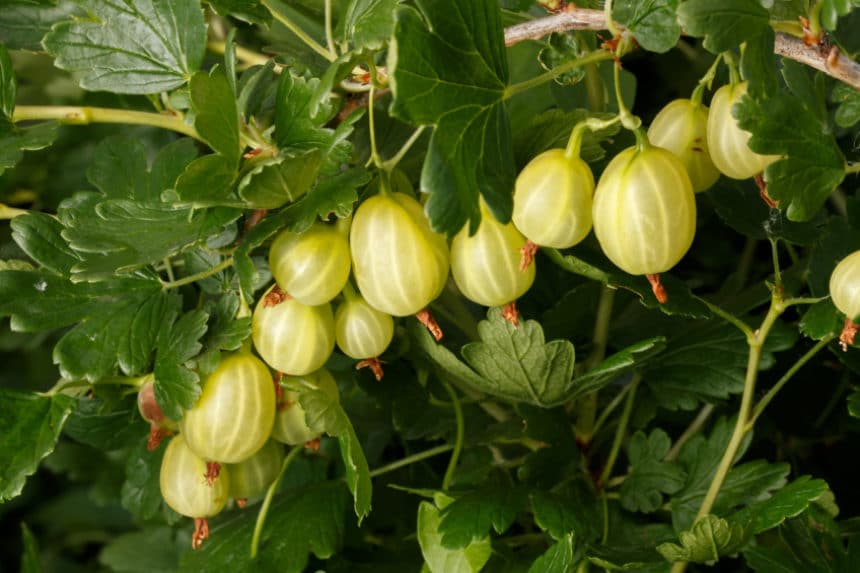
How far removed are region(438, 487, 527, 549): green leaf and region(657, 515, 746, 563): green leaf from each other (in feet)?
0.32

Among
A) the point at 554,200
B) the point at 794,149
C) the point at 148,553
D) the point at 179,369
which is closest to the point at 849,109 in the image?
the point at 794,149

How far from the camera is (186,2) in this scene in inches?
23.5

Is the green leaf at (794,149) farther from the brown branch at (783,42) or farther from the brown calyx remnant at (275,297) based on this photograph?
the brown calyx remnant at (275,297)

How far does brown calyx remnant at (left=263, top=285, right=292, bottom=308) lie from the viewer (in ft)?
1.97

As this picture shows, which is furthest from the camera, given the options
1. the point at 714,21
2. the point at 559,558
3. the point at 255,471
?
the point at 255,471

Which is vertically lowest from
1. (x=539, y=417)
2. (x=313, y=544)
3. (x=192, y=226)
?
(x=313, y=544)

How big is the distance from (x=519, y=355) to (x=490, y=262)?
0.09 metres

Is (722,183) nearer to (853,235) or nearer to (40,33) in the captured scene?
(853,235)

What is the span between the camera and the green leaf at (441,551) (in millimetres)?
636

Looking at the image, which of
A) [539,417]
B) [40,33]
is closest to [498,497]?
[539,417]

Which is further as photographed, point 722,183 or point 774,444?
A: point 774,444

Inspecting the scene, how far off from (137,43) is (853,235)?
0.50 m

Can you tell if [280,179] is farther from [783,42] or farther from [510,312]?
[783,42]

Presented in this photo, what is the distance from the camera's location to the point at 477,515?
0.62 meters
